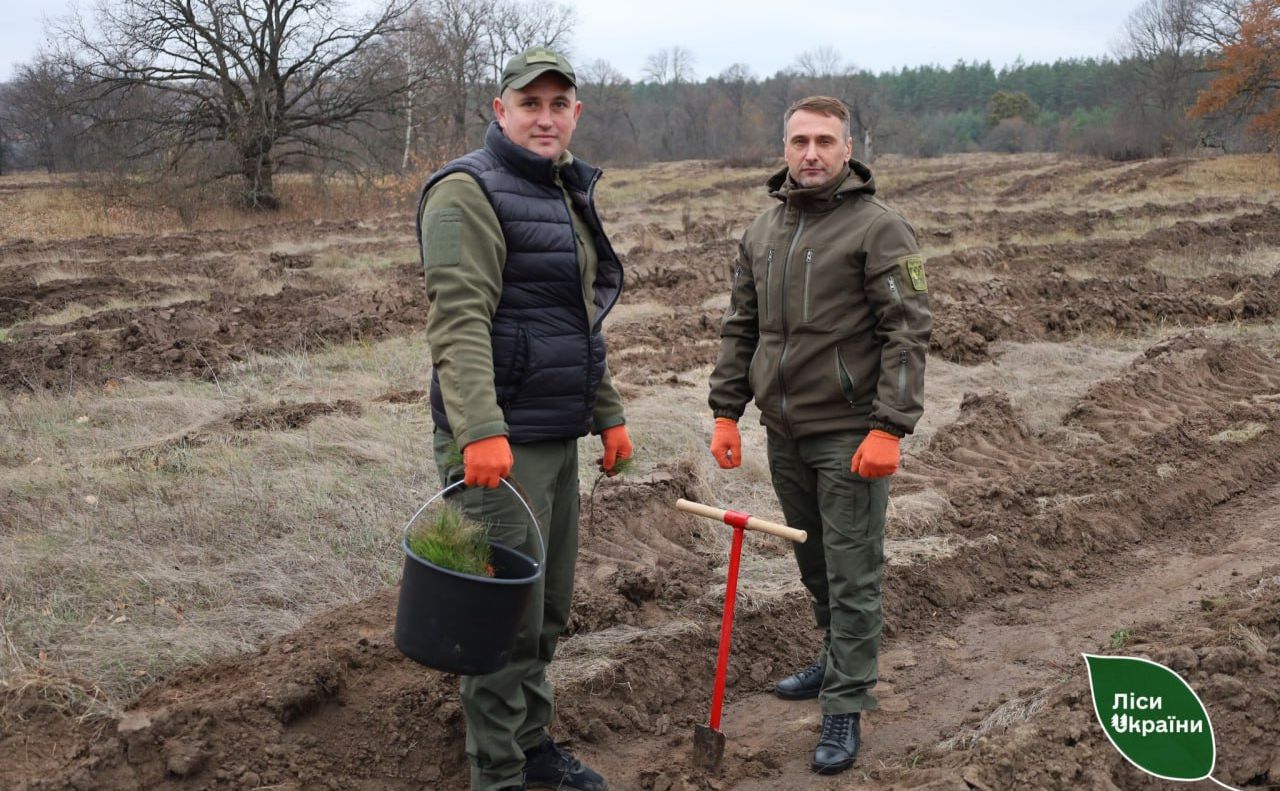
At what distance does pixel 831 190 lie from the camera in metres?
3.37

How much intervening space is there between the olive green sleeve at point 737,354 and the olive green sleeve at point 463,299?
1153 mm

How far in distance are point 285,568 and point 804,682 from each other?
91.7 inches

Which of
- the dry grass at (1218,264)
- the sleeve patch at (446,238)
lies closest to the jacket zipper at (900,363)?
the sleeve patch at (446,238)

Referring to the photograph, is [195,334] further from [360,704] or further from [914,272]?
[914,272]

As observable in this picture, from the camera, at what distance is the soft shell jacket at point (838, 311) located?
3.25 metres

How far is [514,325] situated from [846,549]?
1314 millimetres

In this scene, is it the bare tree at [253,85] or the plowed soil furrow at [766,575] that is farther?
the bare tree at [253,85]

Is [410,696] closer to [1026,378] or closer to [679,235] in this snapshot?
[1026,378]

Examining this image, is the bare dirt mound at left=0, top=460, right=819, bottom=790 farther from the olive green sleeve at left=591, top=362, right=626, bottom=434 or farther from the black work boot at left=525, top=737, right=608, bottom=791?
the olive green sleeve at left=591, top=362, right=626, bottom=434

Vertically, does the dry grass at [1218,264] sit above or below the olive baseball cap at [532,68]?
below

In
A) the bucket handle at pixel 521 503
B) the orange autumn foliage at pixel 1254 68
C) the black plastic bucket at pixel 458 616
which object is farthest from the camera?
the orange autumn foliage at pixel 1254 68

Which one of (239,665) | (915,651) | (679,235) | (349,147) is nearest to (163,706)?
(239,665)

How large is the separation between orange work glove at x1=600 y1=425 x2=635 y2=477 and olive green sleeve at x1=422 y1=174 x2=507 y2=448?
26.3 inches

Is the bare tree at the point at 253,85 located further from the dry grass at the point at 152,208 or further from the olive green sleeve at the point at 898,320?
the olive green sleeve at the point at 898,320
